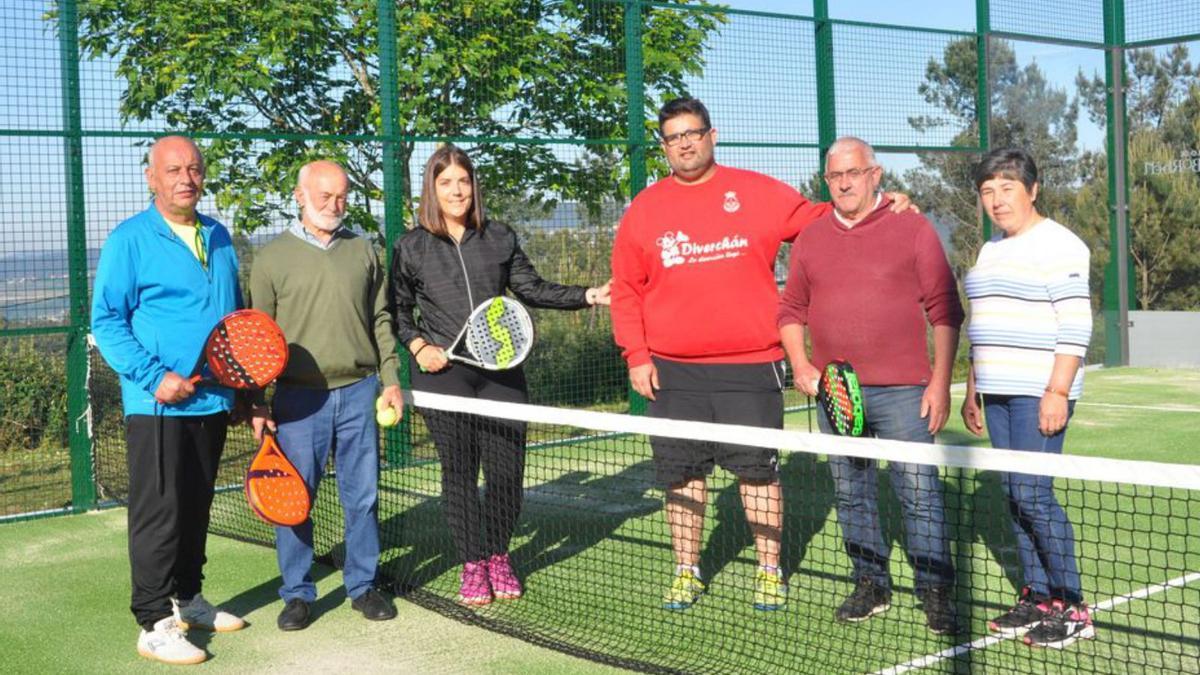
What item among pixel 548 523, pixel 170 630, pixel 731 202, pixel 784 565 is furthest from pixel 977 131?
pixel 170 630

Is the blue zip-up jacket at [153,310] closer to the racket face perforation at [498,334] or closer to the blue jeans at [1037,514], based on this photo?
the racket face perforation at [498,334]

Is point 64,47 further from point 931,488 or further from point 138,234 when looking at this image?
point 931,488

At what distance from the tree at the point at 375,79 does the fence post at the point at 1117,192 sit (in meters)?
6.20

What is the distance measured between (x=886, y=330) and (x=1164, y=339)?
11.2 m

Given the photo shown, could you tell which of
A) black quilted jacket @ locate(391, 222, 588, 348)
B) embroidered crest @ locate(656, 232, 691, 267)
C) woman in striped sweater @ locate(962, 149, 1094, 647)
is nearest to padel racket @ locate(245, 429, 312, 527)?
black quilted jacket @ locate(391, 222, 588, 348)

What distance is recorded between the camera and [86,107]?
8.20m

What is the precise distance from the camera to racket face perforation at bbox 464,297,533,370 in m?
5.71

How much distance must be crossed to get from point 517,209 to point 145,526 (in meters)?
5.62

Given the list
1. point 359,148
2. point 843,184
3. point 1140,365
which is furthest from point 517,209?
point 1140,365

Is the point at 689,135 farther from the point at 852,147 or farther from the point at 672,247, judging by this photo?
the point at 852,147

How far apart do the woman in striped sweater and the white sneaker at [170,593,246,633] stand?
2.92 m

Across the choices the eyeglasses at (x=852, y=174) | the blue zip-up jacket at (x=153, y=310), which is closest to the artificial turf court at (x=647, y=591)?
the blue zip-up jacket at (x=153, y=310)

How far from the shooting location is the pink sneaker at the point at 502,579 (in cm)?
591

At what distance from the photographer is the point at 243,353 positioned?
200 inches
